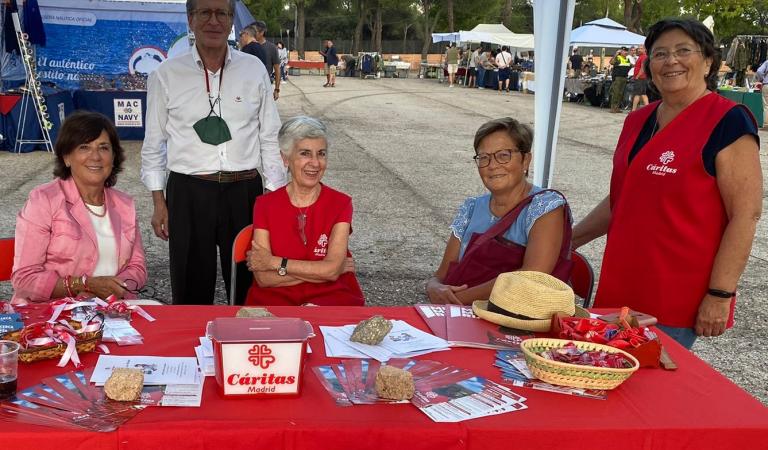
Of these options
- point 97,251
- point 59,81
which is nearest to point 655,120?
point 97,251

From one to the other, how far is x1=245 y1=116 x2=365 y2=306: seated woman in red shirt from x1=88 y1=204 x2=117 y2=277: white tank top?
0.64 meters

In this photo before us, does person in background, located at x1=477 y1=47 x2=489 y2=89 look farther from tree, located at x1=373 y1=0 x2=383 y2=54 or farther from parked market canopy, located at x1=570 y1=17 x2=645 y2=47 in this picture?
tree, located at x1=373 y1=0 x2=383 y2=54

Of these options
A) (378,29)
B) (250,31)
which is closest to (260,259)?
(250,31)

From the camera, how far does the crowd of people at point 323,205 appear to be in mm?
2527

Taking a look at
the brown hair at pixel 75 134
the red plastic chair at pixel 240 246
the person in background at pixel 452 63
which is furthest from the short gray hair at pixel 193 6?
the person in background at pixel 452 63

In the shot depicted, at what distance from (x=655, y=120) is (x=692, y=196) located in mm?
420

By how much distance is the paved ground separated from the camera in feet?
15.7

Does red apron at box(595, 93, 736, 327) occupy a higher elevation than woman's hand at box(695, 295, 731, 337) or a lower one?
higher

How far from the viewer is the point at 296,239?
320 cm

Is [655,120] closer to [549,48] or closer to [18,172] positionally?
[549,48]

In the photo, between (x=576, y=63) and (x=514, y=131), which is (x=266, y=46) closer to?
(x=514, y=131)

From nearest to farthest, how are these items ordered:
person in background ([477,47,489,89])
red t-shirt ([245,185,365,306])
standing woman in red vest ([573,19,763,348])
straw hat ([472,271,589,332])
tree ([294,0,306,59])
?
straw hat ([472,271,589,332])
standing woman in red vest ([573,19,763,348])
red t-shirt ([245,185,365,306])
person in background ([477,47,489,89])
tree ([294,0,306,59])

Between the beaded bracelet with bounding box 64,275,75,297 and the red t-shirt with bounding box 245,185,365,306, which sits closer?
the beaded bracelet with bounding box 64,275,75,297

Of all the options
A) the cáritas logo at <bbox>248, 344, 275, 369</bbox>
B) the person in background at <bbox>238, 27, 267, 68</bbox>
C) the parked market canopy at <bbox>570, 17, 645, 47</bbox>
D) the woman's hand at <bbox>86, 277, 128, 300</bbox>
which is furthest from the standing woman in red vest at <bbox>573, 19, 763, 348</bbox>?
the parked market canopy at <bbox>570, 17, 645, 47</bbox>
